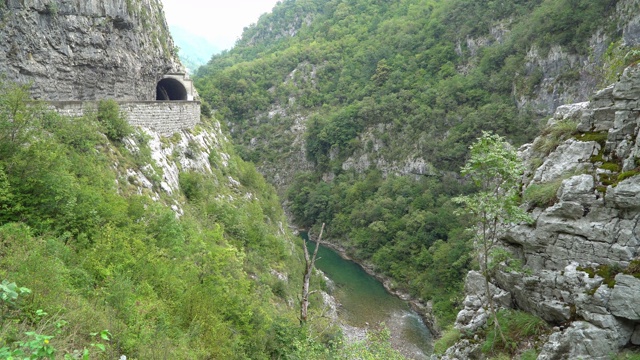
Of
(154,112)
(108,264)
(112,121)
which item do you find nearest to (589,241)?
(108,264)

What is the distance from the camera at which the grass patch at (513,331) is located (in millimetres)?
7801

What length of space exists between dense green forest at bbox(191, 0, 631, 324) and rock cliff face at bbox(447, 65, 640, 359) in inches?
664

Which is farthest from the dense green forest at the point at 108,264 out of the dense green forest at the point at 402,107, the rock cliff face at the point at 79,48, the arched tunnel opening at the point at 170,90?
the dense green forest at the point at 402,107

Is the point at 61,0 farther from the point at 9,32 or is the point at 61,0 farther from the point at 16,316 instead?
the point at 16,316

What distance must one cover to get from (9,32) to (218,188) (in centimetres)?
1169

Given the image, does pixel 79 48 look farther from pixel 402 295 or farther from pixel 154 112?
pixel 402 295

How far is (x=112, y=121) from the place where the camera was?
15281 millimetres

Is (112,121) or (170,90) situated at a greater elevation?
(170,90)

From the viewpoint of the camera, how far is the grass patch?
25.6ft

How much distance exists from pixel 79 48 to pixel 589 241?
21.9 m

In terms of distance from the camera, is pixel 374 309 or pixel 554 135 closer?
pixel 554 135

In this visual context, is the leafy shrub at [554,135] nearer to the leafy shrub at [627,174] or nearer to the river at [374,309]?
the leafy shrub at [627,174]

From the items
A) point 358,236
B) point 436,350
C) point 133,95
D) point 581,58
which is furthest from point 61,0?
point 581,58

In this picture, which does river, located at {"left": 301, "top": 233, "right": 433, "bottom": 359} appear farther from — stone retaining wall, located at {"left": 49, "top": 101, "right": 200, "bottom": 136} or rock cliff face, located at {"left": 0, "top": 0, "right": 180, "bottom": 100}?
rock cliff face, located at {"left": 0, "top": 0, "right": 180, "bottom": 100}
